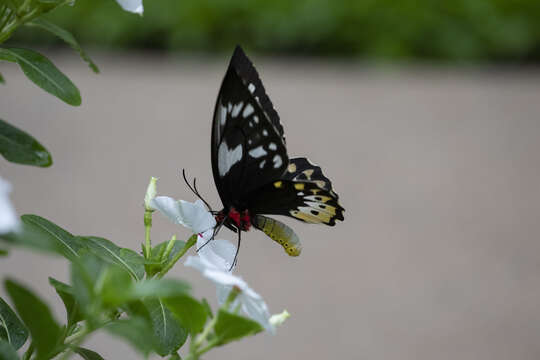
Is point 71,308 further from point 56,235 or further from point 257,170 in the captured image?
point 257,170

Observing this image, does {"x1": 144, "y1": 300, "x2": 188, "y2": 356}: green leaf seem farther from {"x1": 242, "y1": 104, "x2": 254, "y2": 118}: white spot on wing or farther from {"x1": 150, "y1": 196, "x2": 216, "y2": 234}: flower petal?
{"x1": 242, "y1": 104, "x2": 254, "y2": 118}: white spot on wing

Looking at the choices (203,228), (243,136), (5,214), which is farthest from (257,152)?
(5,214)

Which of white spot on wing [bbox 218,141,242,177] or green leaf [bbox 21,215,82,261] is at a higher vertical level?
white spot on wing [bbox 218,141,242,177]

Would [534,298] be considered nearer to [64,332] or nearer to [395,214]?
[395,214]

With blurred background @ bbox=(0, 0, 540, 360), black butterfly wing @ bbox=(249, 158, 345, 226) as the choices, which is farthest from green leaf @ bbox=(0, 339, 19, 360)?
blurred background @ bbox=(0, 0, 540, 360)

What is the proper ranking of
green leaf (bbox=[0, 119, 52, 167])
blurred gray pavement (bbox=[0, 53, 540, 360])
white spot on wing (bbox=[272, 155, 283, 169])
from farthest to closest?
blurred gray pavement (bbox=[0, 53, 540, 360]), white spot on wing (bbox=[272, 155, 283, 169]), green leaf (bbox=[0, 119, 52, 167])

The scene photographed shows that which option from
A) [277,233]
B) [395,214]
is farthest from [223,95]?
[395,214]
